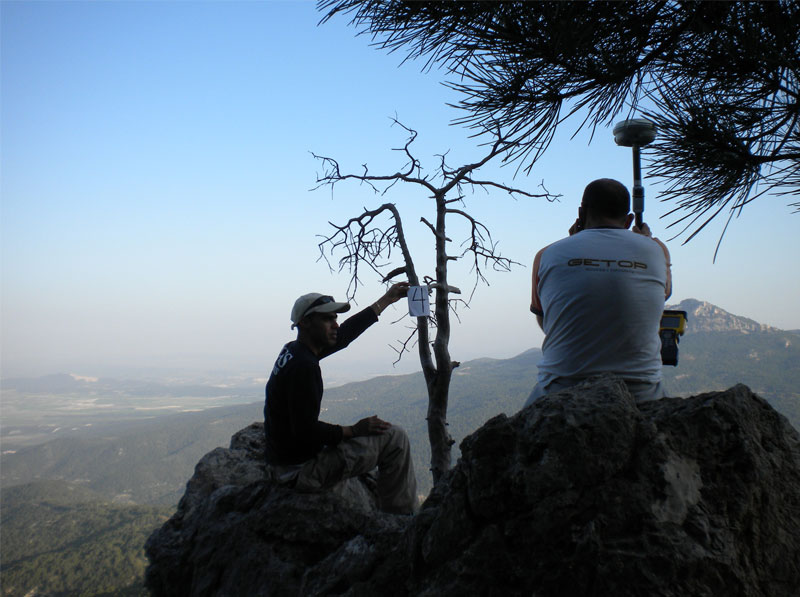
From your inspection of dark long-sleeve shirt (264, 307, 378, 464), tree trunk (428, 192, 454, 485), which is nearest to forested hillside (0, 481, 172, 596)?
tree trunk (428, 192, 454, 485)

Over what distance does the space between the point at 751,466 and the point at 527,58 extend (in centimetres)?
305

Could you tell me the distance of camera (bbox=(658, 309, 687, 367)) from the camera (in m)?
3.24

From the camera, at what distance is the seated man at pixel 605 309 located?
2721mm

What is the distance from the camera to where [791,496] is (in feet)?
7.54

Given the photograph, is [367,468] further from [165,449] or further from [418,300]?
[165,449]

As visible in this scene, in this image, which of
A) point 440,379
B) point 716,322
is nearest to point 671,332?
point 440,379

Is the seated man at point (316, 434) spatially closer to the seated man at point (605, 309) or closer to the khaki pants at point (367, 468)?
the khaki pants at point (367, 468)

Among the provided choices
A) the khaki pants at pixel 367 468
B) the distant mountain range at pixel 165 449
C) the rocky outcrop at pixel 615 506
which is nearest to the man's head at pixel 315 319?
the khaki pants at pixel 367 468

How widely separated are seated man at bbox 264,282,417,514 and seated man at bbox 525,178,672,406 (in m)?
1.65

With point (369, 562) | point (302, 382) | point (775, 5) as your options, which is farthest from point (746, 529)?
point (775, 5)

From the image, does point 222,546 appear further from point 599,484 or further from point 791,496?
point 791,496

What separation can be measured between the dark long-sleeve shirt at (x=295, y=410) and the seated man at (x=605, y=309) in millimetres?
1667

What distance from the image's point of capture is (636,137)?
388cm

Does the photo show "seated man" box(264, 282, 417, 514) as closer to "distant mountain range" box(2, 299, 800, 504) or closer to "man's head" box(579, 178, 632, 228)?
"man's head" box(579, 178, 632, 228)
